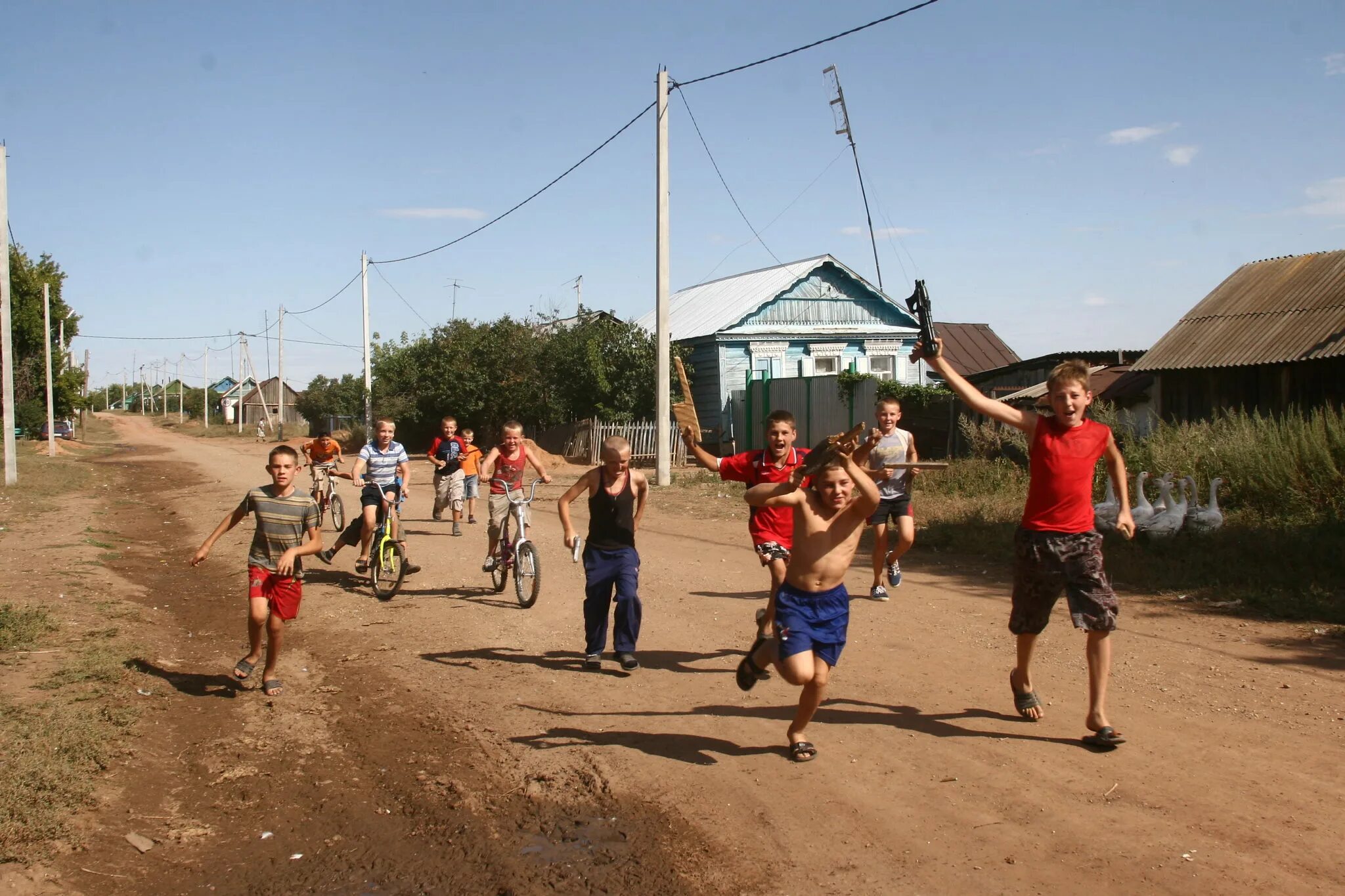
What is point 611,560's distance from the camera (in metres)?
7.32

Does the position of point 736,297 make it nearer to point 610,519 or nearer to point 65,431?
point 610,519

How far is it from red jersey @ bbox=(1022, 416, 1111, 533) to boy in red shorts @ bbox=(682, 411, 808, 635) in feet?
4.99

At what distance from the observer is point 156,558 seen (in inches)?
537

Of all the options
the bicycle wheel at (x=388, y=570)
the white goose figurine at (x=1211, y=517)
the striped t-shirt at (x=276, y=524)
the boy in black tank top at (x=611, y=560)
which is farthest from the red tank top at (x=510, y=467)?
the white goose figurine at (x=1211, y=517)

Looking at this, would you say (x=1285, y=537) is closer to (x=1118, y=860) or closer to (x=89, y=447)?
(x=1118, y=860)

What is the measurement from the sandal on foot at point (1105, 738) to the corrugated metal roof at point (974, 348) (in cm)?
2733

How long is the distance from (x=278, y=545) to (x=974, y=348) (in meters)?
30.4

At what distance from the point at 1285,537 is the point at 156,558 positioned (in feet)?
41.9

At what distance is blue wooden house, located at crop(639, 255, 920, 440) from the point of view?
2941 cm

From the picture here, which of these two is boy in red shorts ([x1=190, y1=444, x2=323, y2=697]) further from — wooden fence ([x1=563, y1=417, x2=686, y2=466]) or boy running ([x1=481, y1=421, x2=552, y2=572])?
wooden fence ([x1=563, y1=417, x2=686, y2=466])

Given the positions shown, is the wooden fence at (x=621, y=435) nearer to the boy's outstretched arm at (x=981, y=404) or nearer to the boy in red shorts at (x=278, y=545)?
the boy in red shorts at (x=278, y=545)

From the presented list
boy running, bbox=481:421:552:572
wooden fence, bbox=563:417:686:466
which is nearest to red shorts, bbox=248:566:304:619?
boy running, bbox=481:421:552:572

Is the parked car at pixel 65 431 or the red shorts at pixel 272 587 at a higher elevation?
the parked car at pixel 65 431

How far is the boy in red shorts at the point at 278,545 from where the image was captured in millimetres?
6809
